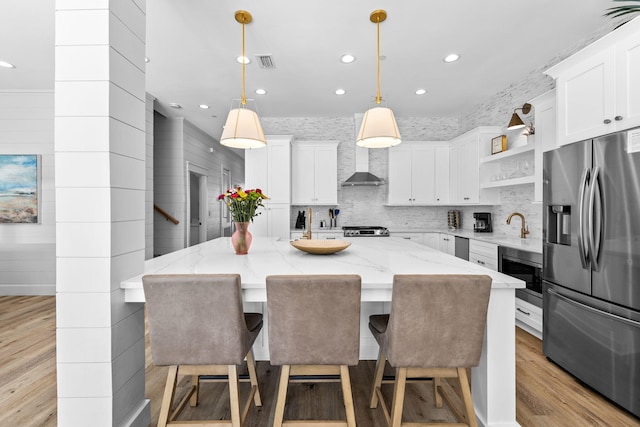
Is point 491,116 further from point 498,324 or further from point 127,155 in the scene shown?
point 127,155

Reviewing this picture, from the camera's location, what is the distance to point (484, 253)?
144 inches

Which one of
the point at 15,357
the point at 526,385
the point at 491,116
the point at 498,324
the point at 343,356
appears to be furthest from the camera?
the point at 491,116

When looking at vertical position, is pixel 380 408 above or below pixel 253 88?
below

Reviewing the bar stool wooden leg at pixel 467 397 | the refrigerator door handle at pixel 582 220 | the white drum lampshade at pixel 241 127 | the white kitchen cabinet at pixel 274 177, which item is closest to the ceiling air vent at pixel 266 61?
the white drum lampshade at pixel 241 127

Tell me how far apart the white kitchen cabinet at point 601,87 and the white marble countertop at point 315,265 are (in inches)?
55.8

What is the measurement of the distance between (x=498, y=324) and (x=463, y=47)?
110 inches

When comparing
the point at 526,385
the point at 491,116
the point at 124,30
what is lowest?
the point at 526,385

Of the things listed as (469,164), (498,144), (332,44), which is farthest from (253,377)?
(469,164)

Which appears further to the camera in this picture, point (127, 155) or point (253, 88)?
point (253, 88)

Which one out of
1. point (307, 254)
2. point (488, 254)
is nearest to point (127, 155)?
point (307, 254)

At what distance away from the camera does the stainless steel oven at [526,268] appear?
111 inches

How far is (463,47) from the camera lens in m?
3.12

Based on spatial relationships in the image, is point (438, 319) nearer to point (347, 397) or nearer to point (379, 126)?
point (347, 397)

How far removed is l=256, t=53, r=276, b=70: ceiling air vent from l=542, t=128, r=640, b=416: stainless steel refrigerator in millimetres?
2796
